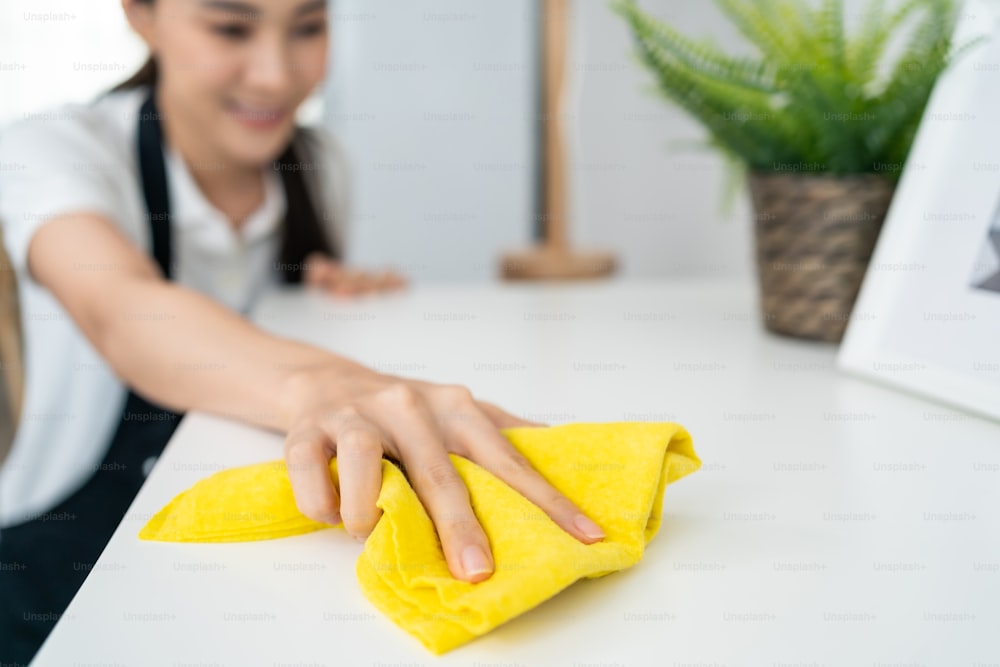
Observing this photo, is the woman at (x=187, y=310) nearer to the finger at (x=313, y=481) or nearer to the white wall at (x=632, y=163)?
the finger at (x=313, y=481)

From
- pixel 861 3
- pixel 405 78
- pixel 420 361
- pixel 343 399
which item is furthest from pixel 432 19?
pixel 343 399

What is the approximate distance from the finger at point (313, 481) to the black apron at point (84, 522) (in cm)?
44

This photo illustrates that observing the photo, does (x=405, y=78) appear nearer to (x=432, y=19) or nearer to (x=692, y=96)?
(x=432, y=19)

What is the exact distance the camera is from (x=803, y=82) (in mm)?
750

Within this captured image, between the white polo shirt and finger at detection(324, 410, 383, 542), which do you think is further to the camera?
the white polo shirt

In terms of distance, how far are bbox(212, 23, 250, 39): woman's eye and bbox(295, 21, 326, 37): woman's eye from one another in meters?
0.07

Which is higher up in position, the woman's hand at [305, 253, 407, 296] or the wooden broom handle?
the woman's hand at [305, 253, 407, 296]

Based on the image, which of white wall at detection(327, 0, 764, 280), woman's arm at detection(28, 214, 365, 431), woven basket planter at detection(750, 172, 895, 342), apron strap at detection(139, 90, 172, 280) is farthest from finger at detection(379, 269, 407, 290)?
white wall at detection(327, 0, 764, 280)

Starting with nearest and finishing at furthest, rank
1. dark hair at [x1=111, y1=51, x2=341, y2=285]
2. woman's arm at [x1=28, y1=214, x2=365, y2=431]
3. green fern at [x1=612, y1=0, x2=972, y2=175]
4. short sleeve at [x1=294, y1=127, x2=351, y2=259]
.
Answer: woman's arm at [x1=28, y1=214, x2=365, y2=431], green fern at [x1=612, y1=0, x2=972, y2=175], dark hair at [x1=111, y1=51, x2=341, y2=285], short sleeve at [x1=294, y1=127, x2=351, y2=259]

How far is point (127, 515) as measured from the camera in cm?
45

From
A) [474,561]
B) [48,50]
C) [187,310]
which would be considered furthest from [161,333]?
[48,50]

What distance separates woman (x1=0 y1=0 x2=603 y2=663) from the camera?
1.50 feet

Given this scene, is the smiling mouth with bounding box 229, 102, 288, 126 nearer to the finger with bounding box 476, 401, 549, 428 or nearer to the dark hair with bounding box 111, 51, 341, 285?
the dark hair with bounding box 111, 51, 341, 285

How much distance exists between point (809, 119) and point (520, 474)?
1.71 feet
